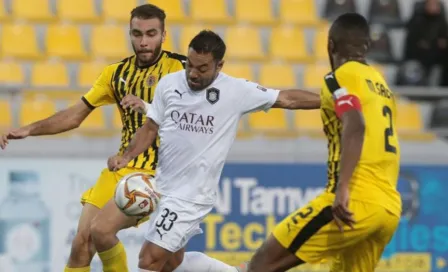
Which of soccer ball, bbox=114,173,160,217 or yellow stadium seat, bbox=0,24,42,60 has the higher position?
yellow stadium seat, bbox=0,24,42,60

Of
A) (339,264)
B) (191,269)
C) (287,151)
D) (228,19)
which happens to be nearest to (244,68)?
(228,19)

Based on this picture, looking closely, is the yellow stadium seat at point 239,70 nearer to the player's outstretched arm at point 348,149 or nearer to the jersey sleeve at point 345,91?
the jersey sleeve at point 345,91

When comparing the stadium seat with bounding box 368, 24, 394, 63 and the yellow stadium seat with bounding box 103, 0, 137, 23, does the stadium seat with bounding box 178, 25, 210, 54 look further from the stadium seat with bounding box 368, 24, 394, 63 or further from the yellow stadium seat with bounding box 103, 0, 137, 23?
the stadium seat with bounding box 368, 24, 394, 63

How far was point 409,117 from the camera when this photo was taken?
12.1 metres

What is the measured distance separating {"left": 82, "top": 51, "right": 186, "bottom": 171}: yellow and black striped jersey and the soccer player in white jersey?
1.50 feet

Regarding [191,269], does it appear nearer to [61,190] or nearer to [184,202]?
[184,202]

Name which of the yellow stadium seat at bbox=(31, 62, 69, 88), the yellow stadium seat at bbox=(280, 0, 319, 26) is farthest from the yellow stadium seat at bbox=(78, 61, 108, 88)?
the yellow stadium seat at bbox=(280, 0, 319, 26)

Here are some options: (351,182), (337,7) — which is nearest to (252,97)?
(351,182)

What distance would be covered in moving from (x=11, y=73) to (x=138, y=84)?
4.79m

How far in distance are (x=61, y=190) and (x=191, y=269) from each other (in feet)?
8.70

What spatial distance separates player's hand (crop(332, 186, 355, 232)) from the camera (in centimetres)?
586

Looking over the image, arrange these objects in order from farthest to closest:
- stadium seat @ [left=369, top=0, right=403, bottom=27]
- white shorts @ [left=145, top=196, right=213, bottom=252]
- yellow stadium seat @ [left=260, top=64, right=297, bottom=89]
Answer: stadium seat @ [left=369, top=0, right=403, bottom=27] < yellow stadium seat @ [left=260, top=64, right=297, bottom=89] < white shorts @ [left=145, top=196, right=213, bottom=252]

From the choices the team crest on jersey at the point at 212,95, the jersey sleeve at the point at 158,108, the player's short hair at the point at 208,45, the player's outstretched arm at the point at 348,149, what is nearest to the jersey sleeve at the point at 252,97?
the team crest on jersey at the point at 212,95

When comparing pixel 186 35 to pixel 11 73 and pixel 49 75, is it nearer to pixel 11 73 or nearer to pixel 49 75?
pixel 49 75
